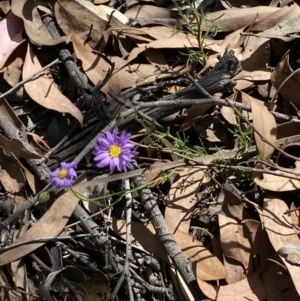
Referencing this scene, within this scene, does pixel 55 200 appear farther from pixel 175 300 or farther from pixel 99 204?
pixel 175 300

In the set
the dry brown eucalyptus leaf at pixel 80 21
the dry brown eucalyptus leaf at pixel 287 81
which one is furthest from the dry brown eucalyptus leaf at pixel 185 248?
the dry brown eucalyptus leaf at pixel 80 21

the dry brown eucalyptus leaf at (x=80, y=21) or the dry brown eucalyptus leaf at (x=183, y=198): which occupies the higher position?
the dry brown eucalyptus leaf at (x=80, y=21)

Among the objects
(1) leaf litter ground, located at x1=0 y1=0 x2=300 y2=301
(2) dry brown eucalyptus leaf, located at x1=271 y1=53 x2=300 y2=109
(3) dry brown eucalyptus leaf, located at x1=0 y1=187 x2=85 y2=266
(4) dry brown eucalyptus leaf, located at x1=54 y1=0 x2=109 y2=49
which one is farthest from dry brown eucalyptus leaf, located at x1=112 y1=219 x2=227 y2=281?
(4) dry brown eucalyptus leaf, located at x1=54 y1=0 x2=109 y2=49

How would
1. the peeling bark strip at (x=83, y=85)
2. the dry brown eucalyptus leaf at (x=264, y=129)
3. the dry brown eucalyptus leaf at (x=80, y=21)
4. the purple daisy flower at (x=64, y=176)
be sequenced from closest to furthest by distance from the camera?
the purple daisy flower at (x=64, y=176) < the dry brown eucalyptus leaf at (x=264, y=129) < the peeling bark strip at (x=83, y=85) < the dry brown eucalyptus leaf at (x=80, y=21)

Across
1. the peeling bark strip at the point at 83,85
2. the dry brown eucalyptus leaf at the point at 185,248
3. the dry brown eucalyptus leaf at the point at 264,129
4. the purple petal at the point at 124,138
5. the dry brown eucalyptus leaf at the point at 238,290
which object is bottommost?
the dry brown eucalyptus leaf at the point at 238,290

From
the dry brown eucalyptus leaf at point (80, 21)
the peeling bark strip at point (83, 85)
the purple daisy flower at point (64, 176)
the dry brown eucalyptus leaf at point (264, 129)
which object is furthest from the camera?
the dry brown eucalyptus leaf at point (80, 21)

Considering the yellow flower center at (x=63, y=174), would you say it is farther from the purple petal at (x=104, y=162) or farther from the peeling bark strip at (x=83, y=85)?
the peeling bark strip at (x=83, y=85)

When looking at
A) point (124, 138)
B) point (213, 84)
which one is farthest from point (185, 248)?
point (213, 84)

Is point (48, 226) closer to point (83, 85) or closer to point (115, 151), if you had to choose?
point (115, 151)
